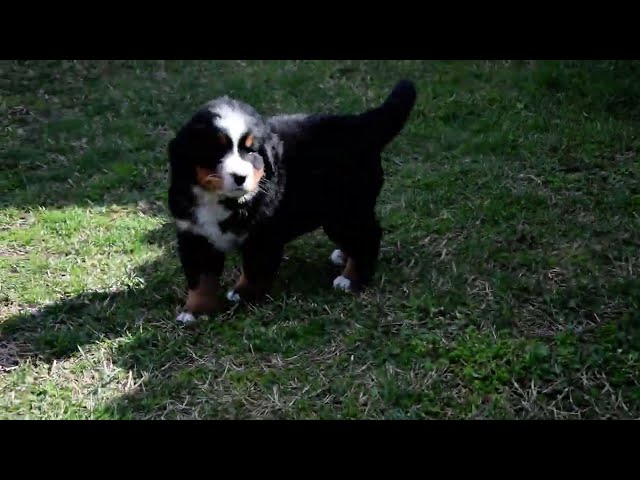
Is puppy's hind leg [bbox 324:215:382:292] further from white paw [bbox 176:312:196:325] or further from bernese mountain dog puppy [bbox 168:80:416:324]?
white paw [bbox 176:312:196:325]

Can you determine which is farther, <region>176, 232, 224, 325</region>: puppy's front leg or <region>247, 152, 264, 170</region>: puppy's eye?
<region>176, 232, 224, 325</region>: puppy's front leg

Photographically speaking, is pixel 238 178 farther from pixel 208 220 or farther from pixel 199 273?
Answer: pixel 199 273

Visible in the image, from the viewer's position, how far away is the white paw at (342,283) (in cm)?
414

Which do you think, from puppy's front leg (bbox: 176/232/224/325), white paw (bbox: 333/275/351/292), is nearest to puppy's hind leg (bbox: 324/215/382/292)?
white paw (bbox: 333/275/351/292)

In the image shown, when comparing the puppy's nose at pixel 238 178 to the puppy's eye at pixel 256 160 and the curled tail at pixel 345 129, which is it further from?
the curled tail at pixel 345 129

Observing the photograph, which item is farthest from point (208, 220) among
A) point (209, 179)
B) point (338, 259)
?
point (338, 259)

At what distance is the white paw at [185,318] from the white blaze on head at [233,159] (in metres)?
0.77

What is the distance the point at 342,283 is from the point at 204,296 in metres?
0.80

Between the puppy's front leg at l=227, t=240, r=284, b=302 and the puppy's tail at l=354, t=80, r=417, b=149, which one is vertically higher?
the puppy's tail at l=354, t=80, r=417, b=149

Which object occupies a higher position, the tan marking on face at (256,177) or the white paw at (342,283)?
the tan marking on face at (256,177)

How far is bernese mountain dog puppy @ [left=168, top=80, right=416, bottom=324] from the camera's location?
3.61 m

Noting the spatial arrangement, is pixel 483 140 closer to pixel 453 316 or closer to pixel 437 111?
pixel 437 111

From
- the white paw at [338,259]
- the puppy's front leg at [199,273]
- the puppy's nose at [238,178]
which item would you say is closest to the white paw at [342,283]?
the white paw at [338,259]
